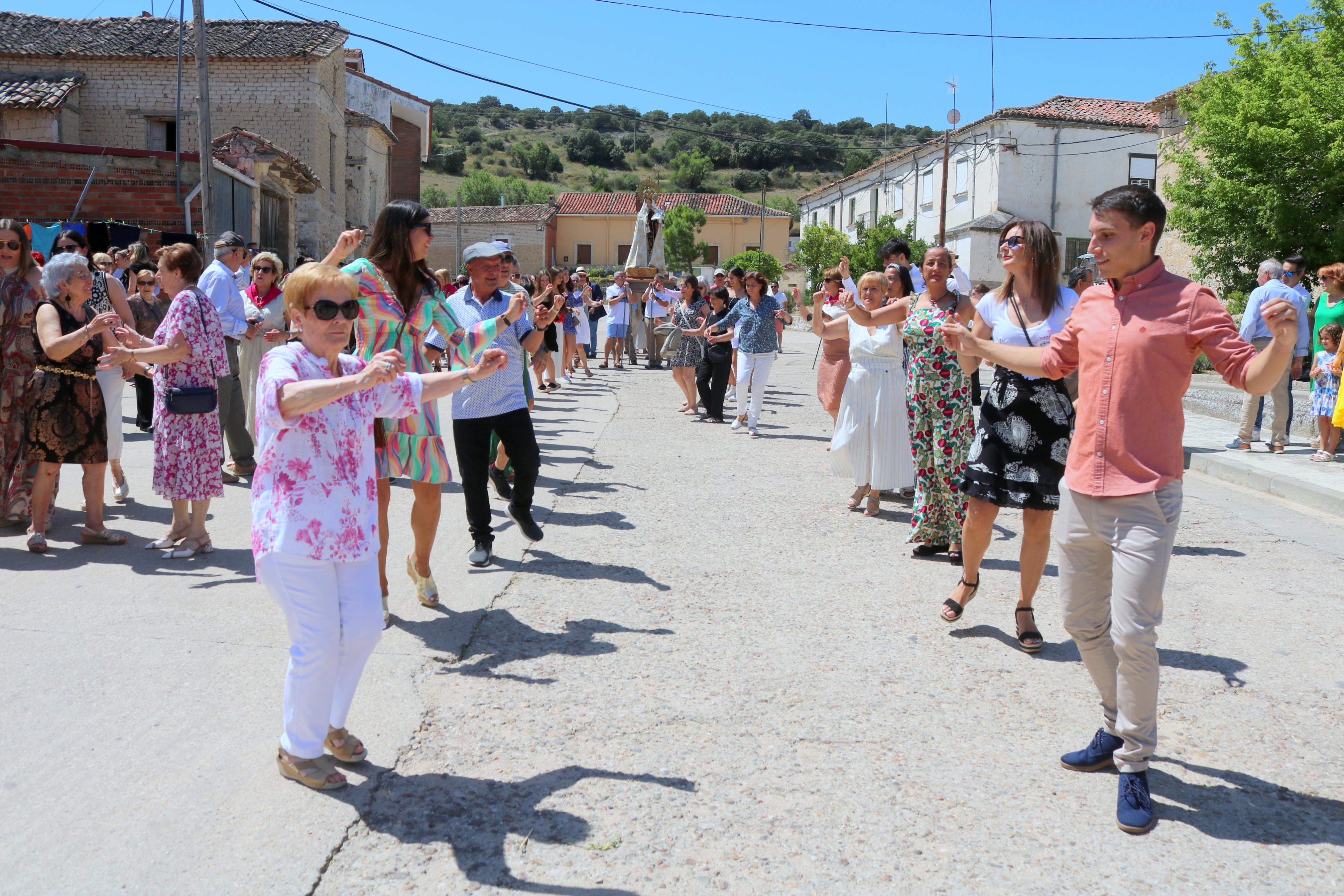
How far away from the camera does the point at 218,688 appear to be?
4.10 metres

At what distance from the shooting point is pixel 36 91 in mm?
26531

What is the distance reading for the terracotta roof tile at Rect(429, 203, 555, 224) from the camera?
74562 millimetres

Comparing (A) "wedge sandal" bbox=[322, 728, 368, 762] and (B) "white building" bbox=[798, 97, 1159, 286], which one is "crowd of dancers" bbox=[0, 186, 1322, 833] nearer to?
(A) "wedge sandal" bbox=[322, 728, 368, 762]

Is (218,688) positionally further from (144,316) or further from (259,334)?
(144,316)

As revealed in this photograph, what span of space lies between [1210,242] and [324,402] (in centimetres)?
2231

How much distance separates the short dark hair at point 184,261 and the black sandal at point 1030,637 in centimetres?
507

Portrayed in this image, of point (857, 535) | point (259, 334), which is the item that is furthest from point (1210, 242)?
point (259, 334)

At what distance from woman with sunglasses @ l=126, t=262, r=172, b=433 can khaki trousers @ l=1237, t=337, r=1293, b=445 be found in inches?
435

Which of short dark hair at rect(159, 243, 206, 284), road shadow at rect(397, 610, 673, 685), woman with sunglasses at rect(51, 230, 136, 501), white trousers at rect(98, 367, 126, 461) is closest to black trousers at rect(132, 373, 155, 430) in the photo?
woman with sunglasses at rect(51, 230, 136, 501)

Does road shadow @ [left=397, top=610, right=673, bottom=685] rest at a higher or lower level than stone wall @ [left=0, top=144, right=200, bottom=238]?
lower

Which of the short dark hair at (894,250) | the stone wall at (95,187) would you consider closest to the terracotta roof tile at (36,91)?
the stone wall at (95,187)

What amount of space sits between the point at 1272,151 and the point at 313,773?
72.6ft

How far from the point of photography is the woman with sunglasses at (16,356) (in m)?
6.27

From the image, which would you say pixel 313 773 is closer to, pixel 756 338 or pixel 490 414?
pixel 490 414
